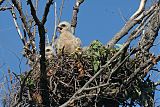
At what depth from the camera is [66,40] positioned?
331 inches

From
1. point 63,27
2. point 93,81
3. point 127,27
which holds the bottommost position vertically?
point 93,81

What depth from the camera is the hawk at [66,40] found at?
8039mm

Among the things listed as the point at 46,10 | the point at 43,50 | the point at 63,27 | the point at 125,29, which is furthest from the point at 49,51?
the point at 46,10

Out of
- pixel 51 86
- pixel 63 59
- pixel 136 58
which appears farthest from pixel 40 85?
pixel 136 58

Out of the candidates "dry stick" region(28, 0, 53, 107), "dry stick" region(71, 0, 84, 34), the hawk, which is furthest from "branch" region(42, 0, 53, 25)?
"dry stick" region(71, 0, 84, 34)

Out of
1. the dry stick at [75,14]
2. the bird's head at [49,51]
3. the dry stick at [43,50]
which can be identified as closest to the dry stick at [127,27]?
the bird's head at [49,51]

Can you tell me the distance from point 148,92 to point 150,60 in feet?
2.91

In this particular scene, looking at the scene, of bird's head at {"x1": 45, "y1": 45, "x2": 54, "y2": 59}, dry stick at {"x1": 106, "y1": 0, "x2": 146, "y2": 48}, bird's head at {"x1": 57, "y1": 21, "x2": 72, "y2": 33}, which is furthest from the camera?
bird's head at {"x1": 57, "y1": 21, "x2": 72, "y2": 33}

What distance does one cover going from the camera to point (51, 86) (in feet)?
22.2

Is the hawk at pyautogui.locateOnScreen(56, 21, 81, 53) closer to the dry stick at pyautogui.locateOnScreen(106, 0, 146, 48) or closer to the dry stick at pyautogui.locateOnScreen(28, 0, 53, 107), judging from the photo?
the dry stick at pyautogui.locateOnScreen(106, 0, 146, 48)

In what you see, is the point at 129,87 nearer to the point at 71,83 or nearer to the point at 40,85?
the point at 71,83

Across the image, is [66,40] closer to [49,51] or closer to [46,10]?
[49,51]

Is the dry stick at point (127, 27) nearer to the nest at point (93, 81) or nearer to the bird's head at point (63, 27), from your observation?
the nest at point (93, 81)

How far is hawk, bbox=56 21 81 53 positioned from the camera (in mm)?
8039
